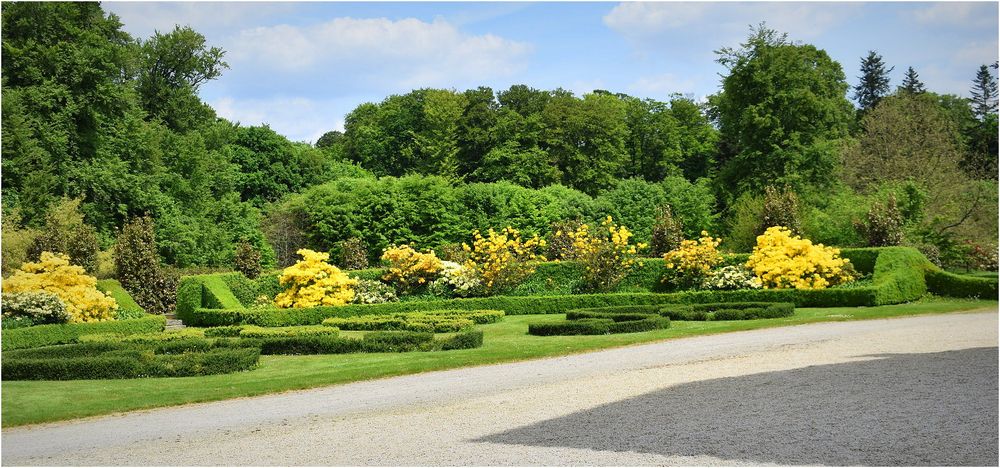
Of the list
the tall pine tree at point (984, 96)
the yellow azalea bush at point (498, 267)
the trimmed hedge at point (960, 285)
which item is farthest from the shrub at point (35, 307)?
the tall pine tree at point (984, 96)

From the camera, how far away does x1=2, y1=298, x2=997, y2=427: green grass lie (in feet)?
37.7

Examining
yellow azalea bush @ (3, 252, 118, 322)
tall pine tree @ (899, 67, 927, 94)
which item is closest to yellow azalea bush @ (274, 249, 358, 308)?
yellow azalea bush @ (3, 252, 118, 322)

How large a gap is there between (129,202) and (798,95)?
28.2 m

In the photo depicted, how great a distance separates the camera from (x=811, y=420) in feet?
30.0

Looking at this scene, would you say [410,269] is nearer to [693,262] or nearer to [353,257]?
[353,257]

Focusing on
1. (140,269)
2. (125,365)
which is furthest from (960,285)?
(140,269)

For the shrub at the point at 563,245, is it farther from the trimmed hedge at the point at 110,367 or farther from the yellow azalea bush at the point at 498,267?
the trimmed hedge at the point at 110,367

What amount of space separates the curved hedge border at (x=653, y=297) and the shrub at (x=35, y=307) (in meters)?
4.36

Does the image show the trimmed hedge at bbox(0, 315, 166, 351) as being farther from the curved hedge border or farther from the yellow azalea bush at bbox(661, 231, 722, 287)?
the yellow azalea bush at bbox(661, 231, 722, 287)

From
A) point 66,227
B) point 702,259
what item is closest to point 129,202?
point 66,227

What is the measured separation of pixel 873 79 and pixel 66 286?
53.8 metres

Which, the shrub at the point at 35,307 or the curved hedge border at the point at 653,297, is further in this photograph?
the curved hedge border at the point at 653,297

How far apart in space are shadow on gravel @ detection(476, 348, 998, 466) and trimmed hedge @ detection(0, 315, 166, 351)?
44.8 ft

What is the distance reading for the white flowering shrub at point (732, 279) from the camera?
2527cm
